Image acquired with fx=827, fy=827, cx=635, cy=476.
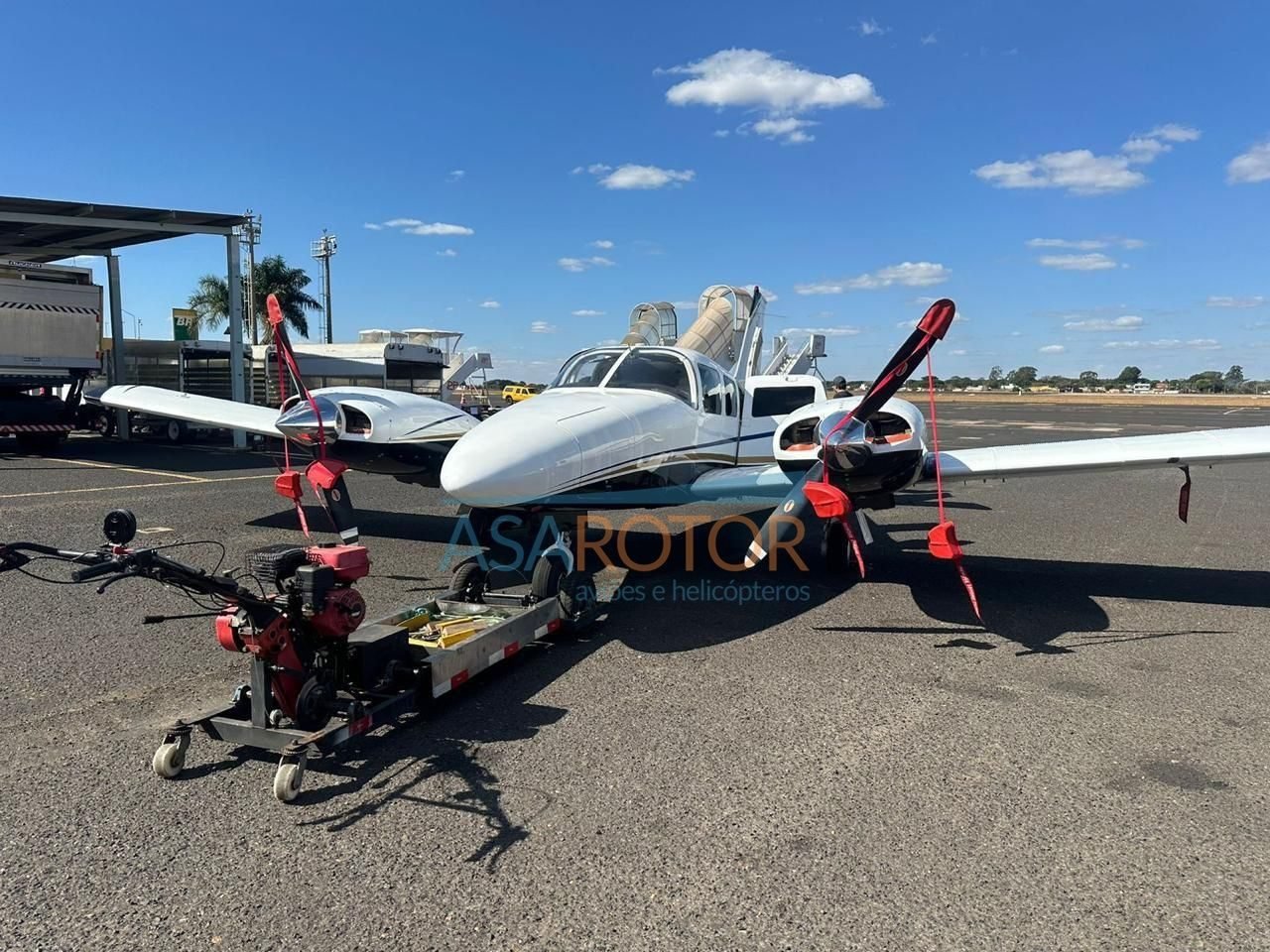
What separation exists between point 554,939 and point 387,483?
14.7m

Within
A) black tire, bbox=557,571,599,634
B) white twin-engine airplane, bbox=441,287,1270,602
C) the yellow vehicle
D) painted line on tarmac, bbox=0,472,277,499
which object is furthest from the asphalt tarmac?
the yellow vehicle

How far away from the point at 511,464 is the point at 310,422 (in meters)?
3.97

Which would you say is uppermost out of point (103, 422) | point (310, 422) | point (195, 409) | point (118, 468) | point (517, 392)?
point (517, 392)

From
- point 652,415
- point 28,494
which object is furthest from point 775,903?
point 28,494

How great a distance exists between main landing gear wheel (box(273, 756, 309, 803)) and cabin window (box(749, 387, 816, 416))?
858cm

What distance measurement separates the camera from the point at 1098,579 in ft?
30.0

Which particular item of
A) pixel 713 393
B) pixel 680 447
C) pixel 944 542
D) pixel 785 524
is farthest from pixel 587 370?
pixel 944 542

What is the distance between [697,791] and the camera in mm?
4188

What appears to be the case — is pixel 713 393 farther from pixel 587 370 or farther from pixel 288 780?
pixel 288 780

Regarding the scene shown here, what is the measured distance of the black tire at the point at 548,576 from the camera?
6.66m

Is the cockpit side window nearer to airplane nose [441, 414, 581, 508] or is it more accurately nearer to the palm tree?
airplane nose [441, 414, 581, 508]

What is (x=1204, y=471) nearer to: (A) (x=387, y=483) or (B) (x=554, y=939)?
(A) (x=387, y=483)

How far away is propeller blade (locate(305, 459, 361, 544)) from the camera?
852 cm

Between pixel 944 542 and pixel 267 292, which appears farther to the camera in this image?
pixel 267 292
